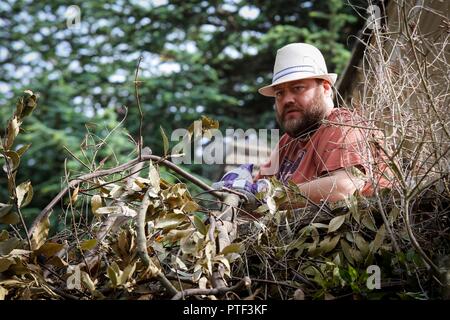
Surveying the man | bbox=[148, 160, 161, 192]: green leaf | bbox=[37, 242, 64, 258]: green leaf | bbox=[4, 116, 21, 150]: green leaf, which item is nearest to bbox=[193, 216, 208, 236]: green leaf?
bbox=[148, 160, 161, 192]: green leaf

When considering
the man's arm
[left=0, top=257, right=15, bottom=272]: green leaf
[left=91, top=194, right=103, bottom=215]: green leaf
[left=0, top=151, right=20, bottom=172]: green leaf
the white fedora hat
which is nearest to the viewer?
[left=0, top=257, right=15, bottom=272]: green leaf

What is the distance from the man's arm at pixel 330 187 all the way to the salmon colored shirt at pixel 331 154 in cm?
6

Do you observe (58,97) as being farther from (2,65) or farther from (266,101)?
(266,101)

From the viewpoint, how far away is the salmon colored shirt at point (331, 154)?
2676 millimetres

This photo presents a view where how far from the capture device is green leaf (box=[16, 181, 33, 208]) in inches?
91.9

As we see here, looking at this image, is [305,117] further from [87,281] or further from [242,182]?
[87,281]

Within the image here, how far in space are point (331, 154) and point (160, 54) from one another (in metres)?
8.75

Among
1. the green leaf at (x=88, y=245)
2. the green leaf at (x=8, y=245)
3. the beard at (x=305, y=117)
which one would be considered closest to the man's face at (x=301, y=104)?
the beard at (x=305, y=117)

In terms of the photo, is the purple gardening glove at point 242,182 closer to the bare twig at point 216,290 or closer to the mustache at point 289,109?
the mustache at point 289,109

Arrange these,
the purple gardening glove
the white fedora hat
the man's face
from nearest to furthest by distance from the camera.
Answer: the purple gardening glove → the white fedora hat → the man's face

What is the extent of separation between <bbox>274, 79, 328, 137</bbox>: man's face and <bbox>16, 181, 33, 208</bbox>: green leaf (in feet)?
6.06

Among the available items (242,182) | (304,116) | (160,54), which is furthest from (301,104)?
(160,54)

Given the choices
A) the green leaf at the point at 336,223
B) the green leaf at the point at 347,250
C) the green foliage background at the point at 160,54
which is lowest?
the green leaf at the point at 347,250

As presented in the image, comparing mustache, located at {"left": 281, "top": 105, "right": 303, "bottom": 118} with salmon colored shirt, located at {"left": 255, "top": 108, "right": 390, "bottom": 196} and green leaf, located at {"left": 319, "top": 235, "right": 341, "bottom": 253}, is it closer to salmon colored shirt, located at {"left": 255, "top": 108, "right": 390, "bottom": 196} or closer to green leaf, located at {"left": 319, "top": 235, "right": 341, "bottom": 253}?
salmon colored shirt, located at {"left": 255, "top": 108, "right": 390, "bottom": 196}
